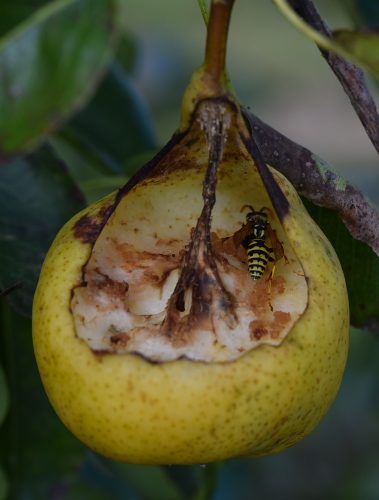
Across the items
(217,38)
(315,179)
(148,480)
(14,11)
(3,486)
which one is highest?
(14,11)

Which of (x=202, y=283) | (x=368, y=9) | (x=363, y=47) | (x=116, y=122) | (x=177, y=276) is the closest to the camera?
(x=363, y=47)

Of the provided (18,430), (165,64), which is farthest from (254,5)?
(18,430)

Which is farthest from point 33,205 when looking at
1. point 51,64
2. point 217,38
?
point 217,38

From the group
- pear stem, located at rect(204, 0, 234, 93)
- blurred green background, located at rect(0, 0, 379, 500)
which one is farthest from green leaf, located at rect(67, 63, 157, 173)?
pear stem, located at rect(204, 0, 234, 93)

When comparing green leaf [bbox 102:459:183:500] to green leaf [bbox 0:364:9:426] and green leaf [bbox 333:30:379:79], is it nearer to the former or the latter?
green leaf [bbox 0:364:9:426]

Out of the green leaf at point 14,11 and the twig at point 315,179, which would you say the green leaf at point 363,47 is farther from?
the green leaf at point 14,11

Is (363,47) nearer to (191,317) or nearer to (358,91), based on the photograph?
(358,91)

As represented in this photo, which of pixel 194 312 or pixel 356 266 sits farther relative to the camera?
pixel 356 266
